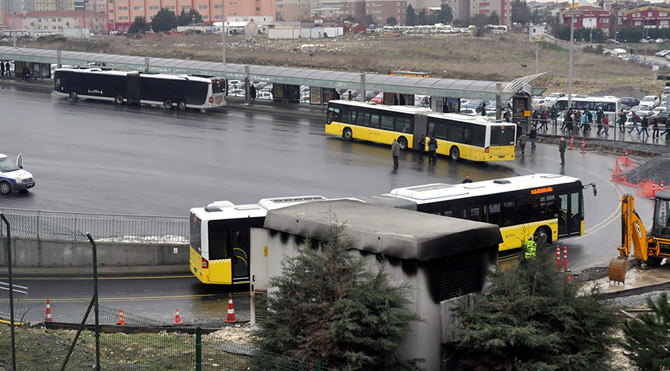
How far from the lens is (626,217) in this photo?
24.0 metres

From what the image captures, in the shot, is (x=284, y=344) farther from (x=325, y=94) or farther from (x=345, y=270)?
(x=325, y=94)

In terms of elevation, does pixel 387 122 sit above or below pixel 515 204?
above

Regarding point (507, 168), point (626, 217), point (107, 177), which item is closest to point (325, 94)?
point (507, 168)

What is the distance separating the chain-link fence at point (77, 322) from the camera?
46.1 feet

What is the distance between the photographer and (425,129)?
42.8m

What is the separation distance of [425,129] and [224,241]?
71.8 ft

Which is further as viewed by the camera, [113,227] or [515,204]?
[515,204]

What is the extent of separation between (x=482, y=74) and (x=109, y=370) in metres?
91.2

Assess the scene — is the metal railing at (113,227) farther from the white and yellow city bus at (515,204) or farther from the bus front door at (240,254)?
the white and yellow city bus at (515,204)

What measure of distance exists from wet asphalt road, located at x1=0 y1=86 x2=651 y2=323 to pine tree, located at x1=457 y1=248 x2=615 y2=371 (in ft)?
28.7

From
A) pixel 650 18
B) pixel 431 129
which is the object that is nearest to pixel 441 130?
pixel 431 129

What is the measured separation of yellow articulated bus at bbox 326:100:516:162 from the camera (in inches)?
1581

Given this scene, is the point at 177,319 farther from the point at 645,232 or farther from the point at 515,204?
the point at 645,232

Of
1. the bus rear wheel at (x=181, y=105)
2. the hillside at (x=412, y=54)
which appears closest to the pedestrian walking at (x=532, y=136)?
the bus rear wheel at (x=181, y=105)
